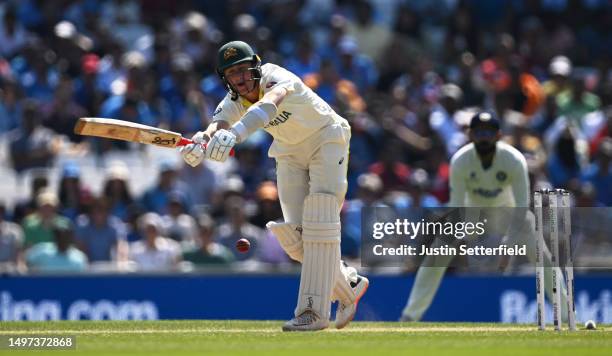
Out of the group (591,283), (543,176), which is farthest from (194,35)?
(591,283)

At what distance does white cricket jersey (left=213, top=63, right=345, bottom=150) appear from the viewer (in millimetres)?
8414

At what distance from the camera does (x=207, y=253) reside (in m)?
13.2

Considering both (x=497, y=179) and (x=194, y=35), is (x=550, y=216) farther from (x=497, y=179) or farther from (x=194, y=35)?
(x=194, y=35)

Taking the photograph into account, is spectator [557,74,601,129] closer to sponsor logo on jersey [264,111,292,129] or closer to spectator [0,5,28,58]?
spectator [0,5,28,58]

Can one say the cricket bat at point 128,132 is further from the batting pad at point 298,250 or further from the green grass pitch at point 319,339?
the green grass pitch at point 319,339

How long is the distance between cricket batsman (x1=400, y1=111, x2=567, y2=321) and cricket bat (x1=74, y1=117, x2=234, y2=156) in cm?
306

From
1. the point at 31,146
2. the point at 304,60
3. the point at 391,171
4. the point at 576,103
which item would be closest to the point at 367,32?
the point at 304,60

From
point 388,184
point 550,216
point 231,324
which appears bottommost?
point 231,324

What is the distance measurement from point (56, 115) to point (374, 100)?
12.6ft

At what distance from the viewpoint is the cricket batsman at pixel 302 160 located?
8.38 meters

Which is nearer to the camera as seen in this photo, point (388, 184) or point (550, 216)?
point (550, 216)

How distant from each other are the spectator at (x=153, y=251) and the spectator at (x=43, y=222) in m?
0.78

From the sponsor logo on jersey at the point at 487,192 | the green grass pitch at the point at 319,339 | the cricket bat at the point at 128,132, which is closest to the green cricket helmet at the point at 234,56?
the cricket bat at the point at 128,132

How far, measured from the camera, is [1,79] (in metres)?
15.5
